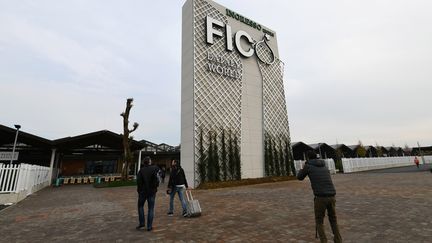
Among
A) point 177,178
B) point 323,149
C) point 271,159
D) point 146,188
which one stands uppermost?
point 323,149

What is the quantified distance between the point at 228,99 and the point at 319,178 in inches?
507

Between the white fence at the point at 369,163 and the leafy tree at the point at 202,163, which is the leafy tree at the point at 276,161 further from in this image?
the white fence at the point at 369,163

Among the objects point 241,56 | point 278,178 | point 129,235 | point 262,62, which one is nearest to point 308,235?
point 129,235

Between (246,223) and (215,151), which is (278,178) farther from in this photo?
(246,223)

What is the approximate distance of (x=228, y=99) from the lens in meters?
16.0

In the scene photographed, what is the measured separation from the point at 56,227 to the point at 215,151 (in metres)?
10.0

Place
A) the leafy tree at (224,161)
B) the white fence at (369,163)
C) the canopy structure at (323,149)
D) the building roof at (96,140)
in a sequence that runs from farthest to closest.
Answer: the canopy structure at (323,149) → the white fence at (369,163) → the building roof at (96,140) → the leafy tree at (224,161)

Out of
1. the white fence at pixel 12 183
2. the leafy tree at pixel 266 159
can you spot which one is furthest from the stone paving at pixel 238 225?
the leafy tree at pixel 266 159

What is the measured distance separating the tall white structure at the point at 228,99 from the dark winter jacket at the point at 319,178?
10576 mm

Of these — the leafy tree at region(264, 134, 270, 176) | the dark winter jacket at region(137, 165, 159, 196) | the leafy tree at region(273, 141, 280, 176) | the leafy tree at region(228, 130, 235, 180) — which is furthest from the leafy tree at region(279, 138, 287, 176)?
the dark winter jacket at region(137, 165, 159, 196)

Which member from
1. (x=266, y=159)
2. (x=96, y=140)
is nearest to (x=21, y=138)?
(x=96, y=140)

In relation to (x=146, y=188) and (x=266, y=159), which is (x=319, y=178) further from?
(x=266, y=159)

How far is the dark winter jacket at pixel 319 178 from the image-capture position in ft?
10.9

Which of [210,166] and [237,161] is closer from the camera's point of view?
[210,166]
